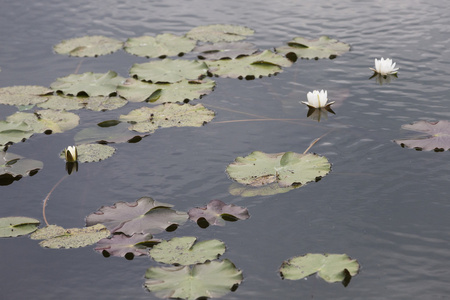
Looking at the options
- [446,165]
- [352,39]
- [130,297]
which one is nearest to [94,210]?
[130,297]

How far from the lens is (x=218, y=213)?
9.39 ft

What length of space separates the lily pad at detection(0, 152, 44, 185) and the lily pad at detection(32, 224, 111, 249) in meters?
0.62

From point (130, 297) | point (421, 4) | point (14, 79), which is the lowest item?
point (130, 297)

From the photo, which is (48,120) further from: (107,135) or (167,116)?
(167,116)

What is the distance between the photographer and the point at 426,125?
11.6 ft

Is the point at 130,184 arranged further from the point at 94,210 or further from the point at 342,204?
the point at 342,204

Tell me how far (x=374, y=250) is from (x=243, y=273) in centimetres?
60

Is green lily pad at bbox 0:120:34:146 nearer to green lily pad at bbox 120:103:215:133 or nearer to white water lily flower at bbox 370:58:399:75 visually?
green lily pad at bbox 120:103:215:133

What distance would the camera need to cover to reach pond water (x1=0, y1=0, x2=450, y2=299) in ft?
8.25

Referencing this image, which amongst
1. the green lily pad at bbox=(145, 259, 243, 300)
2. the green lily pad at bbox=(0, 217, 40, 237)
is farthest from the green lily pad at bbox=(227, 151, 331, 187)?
the green lily pad at bbox=(0, 217, 40, 237)

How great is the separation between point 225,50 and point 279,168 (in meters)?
1.85

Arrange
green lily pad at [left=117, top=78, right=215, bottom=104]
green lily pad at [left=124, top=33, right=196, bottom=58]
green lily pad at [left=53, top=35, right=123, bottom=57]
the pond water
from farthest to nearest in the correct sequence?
green lily pad at [left=53, top=35, right=123, bottom=57]
green lily pad at [left=124, top=33, right=196, bottom=58]
green lily pad at [left=117, top=78, right=215, bottom=104]
the pond water

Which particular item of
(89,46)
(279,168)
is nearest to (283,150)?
(279,168)

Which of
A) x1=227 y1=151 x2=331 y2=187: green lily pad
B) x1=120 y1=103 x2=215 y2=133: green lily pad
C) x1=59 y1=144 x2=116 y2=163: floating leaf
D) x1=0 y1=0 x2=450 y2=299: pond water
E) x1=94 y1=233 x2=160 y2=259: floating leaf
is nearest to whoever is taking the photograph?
x1=0 y1=0 x2=450 y2=299: pond water
